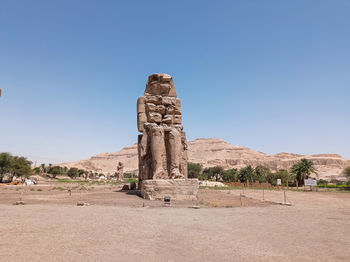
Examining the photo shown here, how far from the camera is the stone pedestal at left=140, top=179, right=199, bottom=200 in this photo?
9.16 meters

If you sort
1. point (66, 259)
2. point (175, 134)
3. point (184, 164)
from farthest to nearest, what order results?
point (184, 164) → point (175, 134) → point (66, 259)

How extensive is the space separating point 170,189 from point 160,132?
2.43 metres

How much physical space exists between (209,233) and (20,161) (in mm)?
38341

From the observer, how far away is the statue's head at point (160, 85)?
11820 mm

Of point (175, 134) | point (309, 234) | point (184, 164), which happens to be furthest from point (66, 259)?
point (184, 164)

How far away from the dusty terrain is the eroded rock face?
238ft

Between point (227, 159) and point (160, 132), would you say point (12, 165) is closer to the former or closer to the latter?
point (160, 132)

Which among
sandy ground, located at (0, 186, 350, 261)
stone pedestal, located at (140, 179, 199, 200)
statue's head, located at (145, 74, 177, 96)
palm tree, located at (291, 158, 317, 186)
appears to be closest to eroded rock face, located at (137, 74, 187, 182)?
statue's head, located at (145, 74, 177, 96)

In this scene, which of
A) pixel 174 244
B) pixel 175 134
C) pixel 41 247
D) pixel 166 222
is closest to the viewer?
pixel 41 247

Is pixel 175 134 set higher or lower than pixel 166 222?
higher

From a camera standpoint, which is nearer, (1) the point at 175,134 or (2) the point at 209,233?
(2) the point at 209,233

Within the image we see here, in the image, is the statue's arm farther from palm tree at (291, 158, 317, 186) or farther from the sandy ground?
palm tree at (291, 158, 317, 186)

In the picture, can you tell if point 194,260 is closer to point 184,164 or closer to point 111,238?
point 111,238

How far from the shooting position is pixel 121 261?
3.09m
